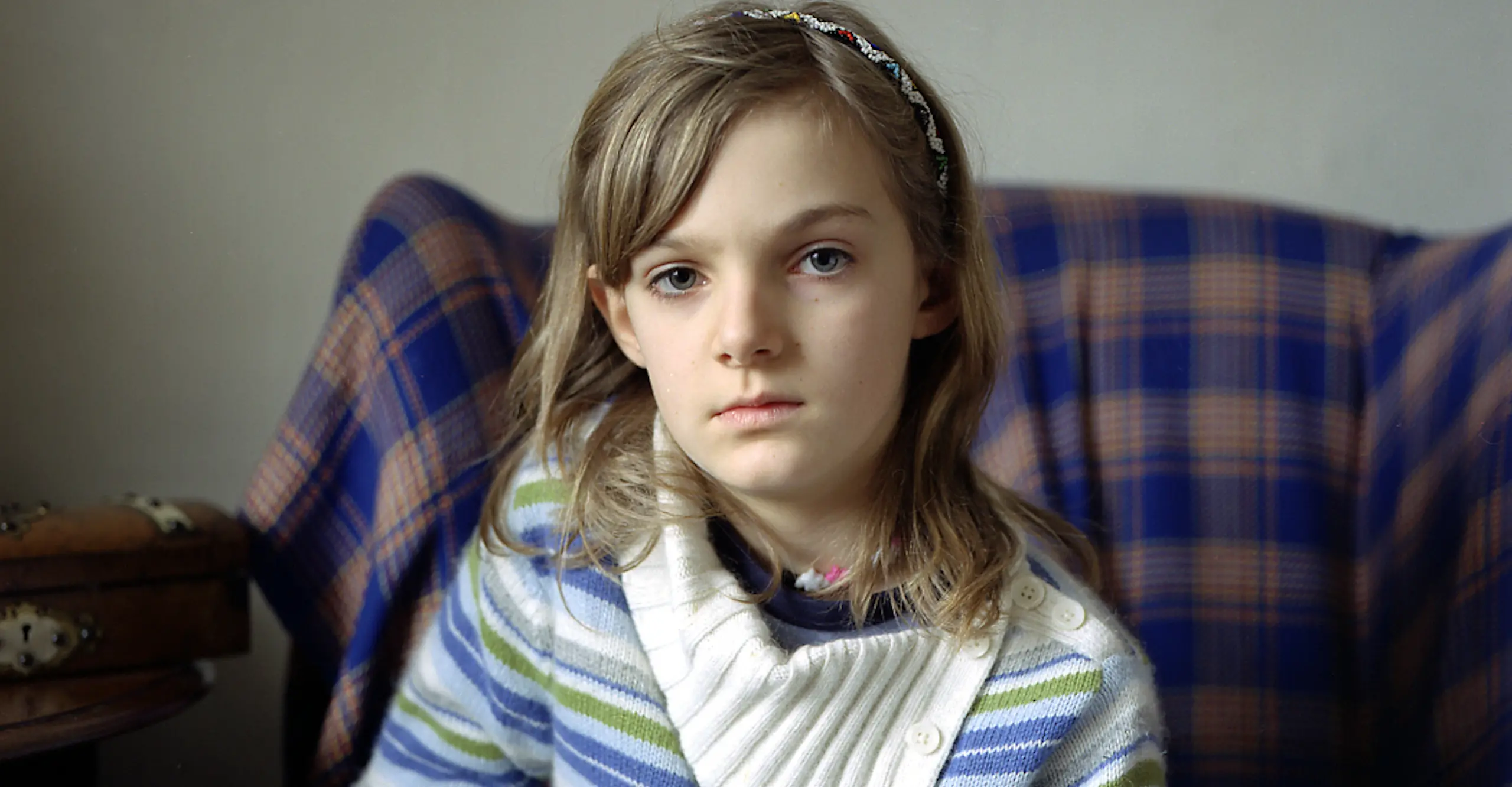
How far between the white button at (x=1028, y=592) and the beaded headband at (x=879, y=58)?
0.91 ft

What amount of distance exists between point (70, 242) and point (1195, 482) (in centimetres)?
109

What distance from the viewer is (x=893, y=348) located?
763mm

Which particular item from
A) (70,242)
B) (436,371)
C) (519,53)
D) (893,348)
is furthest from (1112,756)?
(70,242)

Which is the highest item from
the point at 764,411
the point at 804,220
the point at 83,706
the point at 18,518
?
the point at 804,220

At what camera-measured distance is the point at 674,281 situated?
749 millimetres

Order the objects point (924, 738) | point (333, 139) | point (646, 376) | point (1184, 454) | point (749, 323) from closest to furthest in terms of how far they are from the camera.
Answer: point (749, 323), point (924, 738), point (646, 376), point (1184, 454), point (333, 139)

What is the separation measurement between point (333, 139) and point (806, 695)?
0.81 meters

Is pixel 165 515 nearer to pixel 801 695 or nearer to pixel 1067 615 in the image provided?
pixel 801 695

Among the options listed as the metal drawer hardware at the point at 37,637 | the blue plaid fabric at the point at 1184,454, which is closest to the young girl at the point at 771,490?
the blue plaid fabric at the point at 1184,454

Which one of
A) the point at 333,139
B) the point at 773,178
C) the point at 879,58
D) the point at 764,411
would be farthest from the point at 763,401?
the point at 333,139

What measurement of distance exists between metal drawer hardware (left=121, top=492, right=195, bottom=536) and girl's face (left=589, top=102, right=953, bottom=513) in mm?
490

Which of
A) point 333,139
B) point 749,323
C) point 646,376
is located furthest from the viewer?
point 333,139

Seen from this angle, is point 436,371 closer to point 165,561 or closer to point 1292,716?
point 165,561

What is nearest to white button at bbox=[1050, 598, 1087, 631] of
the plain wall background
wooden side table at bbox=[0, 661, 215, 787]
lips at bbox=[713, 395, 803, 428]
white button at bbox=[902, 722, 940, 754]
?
white button at bbox=[902, 722, 940, 754]
